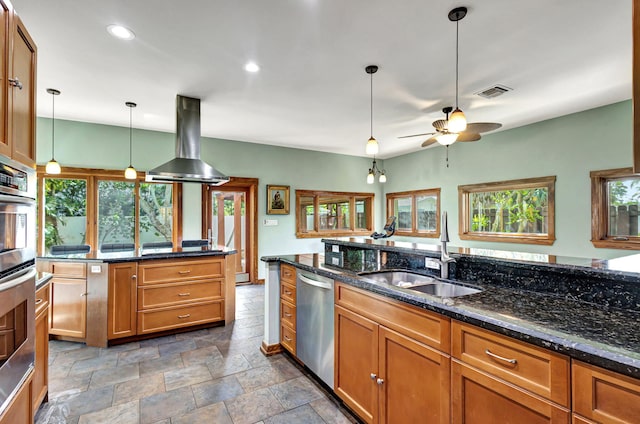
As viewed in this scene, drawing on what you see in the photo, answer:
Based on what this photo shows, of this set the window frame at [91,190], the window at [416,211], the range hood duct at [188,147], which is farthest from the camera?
the window at [416,211]

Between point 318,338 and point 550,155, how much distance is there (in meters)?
4.53

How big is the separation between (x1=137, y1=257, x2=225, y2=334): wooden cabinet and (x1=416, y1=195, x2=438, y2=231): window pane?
4.68 meters

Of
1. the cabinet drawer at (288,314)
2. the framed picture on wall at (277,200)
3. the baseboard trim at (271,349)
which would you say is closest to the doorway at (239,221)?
the framed picture on wall at (277,200)

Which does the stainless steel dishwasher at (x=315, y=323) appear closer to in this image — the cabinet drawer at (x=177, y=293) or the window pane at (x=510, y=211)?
the cabinet drawer at (x=177, y=293)

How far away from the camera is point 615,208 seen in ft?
13.6

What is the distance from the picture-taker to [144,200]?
5.39 metres

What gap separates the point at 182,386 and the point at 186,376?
0.16m

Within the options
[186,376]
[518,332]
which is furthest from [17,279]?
[518,332]

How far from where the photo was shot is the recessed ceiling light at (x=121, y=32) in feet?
8.01

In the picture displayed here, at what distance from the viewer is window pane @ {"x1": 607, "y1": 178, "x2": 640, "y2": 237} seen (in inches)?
158

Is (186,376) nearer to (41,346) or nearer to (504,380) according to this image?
(41,346)

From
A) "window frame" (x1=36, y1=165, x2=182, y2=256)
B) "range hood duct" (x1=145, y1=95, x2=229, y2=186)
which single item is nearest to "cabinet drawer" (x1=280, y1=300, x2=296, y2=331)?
"range hood duct" (x1=145, y1=95, x2=229, y2=186)

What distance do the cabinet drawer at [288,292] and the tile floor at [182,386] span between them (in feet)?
1.89

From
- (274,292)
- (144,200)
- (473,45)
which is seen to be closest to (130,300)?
(274,292)
